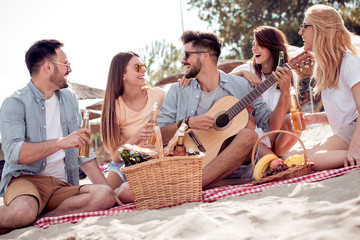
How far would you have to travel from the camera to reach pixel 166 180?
11.0 ft

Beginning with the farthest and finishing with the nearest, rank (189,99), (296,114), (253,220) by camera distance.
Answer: (189,99) < (296,114) < (253,220)

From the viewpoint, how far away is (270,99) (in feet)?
17.0

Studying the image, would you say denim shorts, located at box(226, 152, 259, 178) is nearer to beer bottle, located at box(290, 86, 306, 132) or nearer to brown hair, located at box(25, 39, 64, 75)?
beer bottle, located at box(290, 86, 306, 132)

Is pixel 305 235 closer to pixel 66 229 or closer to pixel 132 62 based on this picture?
pixel 66 229

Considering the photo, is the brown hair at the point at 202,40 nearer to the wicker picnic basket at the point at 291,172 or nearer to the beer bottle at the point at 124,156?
the wicker picnic basket at the point at 291,172

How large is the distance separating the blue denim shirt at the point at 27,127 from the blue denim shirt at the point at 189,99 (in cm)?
105

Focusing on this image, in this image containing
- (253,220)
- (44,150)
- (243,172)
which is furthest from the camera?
(243,172)

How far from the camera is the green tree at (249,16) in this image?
24533 mm

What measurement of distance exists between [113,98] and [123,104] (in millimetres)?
151

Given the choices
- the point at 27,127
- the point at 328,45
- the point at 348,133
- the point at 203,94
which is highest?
the point at 328,45

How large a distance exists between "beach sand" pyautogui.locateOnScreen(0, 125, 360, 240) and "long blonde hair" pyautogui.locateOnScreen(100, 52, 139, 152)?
153 cm

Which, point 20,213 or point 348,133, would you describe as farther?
point 348,133

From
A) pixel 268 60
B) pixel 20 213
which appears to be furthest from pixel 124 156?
pixel 268 60

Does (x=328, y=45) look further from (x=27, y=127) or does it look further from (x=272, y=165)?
(x=27, y=127)
